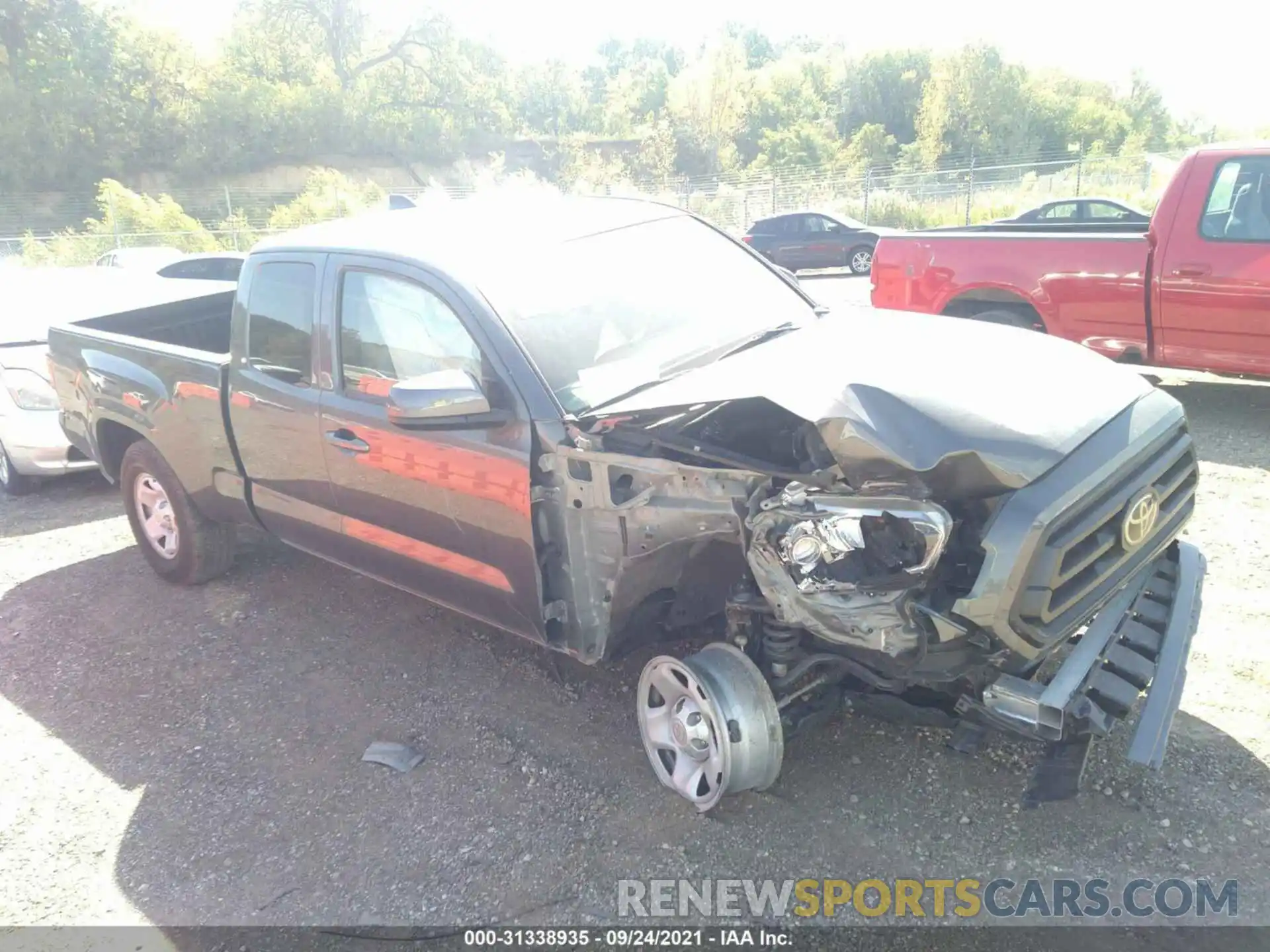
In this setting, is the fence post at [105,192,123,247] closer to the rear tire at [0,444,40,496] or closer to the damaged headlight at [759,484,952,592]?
the rear tire at [0,444,40,496]

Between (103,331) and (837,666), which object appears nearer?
(837,666)

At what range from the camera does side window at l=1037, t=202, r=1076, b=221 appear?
656 inches

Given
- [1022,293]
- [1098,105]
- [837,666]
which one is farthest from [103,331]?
[1098,105]

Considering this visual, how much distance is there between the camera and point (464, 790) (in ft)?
11.7

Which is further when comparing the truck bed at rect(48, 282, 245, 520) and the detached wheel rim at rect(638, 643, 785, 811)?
the truck bed at rect(48, 282, 245, 520)

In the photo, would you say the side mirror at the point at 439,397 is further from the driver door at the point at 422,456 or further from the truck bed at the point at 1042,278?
the truck bed at the point at 1042,278

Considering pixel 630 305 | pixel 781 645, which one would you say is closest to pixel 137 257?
pixel 630 305

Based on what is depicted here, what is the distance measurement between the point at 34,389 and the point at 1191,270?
8.23 meters

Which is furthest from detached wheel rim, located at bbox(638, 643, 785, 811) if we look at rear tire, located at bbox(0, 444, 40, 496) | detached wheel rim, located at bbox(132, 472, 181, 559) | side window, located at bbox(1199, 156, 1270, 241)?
rear tire, located at bbox(0, 444, 40, 496)

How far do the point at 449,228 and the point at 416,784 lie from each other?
2290 mm

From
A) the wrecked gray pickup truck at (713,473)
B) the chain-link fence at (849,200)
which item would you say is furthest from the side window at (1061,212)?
the wrecked gray pickup truck at (713,473)

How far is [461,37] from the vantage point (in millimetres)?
63031

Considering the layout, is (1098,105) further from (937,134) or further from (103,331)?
(103,331)

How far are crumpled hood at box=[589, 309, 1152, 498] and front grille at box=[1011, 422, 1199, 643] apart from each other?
0.55 feet
